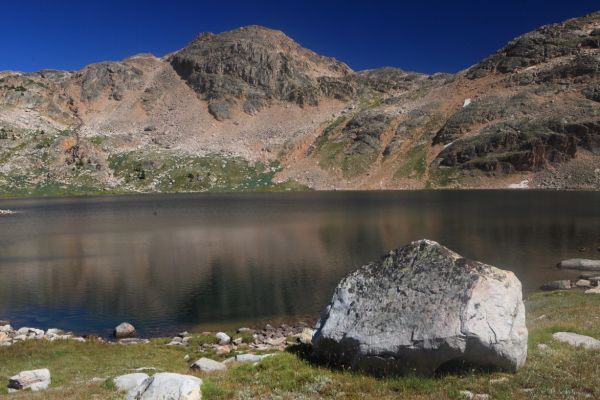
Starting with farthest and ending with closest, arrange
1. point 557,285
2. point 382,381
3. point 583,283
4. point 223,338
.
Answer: point 557,285, point 583,283, point 223,338, point 382,381

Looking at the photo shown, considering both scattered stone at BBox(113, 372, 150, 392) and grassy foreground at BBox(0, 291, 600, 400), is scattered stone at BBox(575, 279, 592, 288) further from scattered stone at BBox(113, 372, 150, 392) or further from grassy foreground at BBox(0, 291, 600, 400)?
scattered stone at BBox(113, 372, 150, 392)

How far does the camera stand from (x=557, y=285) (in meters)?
46.5

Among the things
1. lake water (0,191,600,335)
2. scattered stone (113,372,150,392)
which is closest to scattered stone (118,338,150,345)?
lake water (0,191,600,335)

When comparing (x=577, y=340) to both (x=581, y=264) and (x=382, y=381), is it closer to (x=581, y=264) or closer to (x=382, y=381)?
(x=382, y=381)

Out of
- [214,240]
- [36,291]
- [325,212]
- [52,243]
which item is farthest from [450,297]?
[325,212]

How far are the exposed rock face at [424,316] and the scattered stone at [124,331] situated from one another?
79.8 feet

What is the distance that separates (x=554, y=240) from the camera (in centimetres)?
7181

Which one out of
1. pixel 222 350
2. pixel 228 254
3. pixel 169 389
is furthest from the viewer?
pixel 228 254

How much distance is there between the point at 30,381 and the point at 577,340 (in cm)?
2240

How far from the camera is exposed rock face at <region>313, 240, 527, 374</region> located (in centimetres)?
1605

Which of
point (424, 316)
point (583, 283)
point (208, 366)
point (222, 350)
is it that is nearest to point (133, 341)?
point (222, 350)

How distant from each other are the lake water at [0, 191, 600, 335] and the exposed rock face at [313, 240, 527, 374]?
2424cm

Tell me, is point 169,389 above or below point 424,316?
below

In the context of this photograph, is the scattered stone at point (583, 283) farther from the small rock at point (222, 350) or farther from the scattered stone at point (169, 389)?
the scattered stone at point (169, 389)
